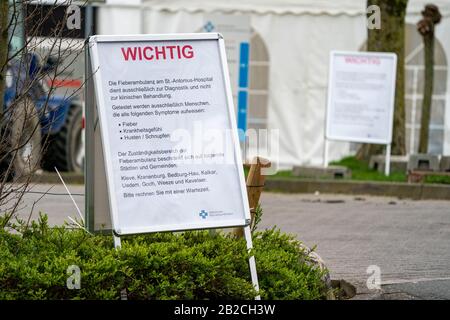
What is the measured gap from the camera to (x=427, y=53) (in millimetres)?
19156

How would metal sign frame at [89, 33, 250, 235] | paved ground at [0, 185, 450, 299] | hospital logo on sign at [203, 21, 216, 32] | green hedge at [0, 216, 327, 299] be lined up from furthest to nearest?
hospital logo on sign at [203, 21, 216, 32]
paved ground at [0, 185, 450, 299]
metal sign frame at [89, 33, 250, 235]
green hedge at [0, 216, 327, 299]

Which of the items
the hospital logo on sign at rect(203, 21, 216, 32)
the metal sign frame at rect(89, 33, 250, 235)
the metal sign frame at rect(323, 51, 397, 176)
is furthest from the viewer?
the hospital logo on sign at rect(203, 21, 216, 32)

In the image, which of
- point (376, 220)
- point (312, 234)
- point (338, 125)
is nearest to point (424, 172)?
point (338, 125)

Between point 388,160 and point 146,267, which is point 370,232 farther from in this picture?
point 388,160

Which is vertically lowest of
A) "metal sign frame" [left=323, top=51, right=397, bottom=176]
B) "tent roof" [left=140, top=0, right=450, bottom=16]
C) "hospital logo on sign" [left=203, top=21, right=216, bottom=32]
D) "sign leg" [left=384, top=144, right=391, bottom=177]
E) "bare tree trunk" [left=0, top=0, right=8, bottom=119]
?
"sign leg" [left=384, top=144, right=391, bottom=177]

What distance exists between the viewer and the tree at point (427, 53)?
19.1 meters

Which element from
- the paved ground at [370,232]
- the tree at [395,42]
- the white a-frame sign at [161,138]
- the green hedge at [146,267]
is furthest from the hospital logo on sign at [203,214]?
the tree at [395,42]

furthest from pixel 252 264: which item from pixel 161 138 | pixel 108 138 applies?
pixel 108 138

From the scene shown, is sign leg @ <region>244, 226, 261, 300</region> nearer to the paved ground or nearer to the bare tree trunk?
the paved ground

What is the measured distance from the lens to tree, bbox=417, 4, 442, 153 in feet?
62.6

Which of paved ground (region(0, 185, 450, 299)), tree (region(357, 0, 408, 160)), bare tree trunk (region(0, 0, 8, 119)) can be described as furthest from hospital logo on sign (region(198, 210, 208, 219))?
tree (region(357, 0, 408, 160))

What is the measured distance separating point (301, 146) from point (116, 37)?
1497cm

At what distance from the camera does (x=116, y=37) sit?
6.93 meters

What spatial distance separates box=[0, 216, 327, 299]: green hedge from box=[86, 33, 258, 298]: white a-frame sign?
14cm
